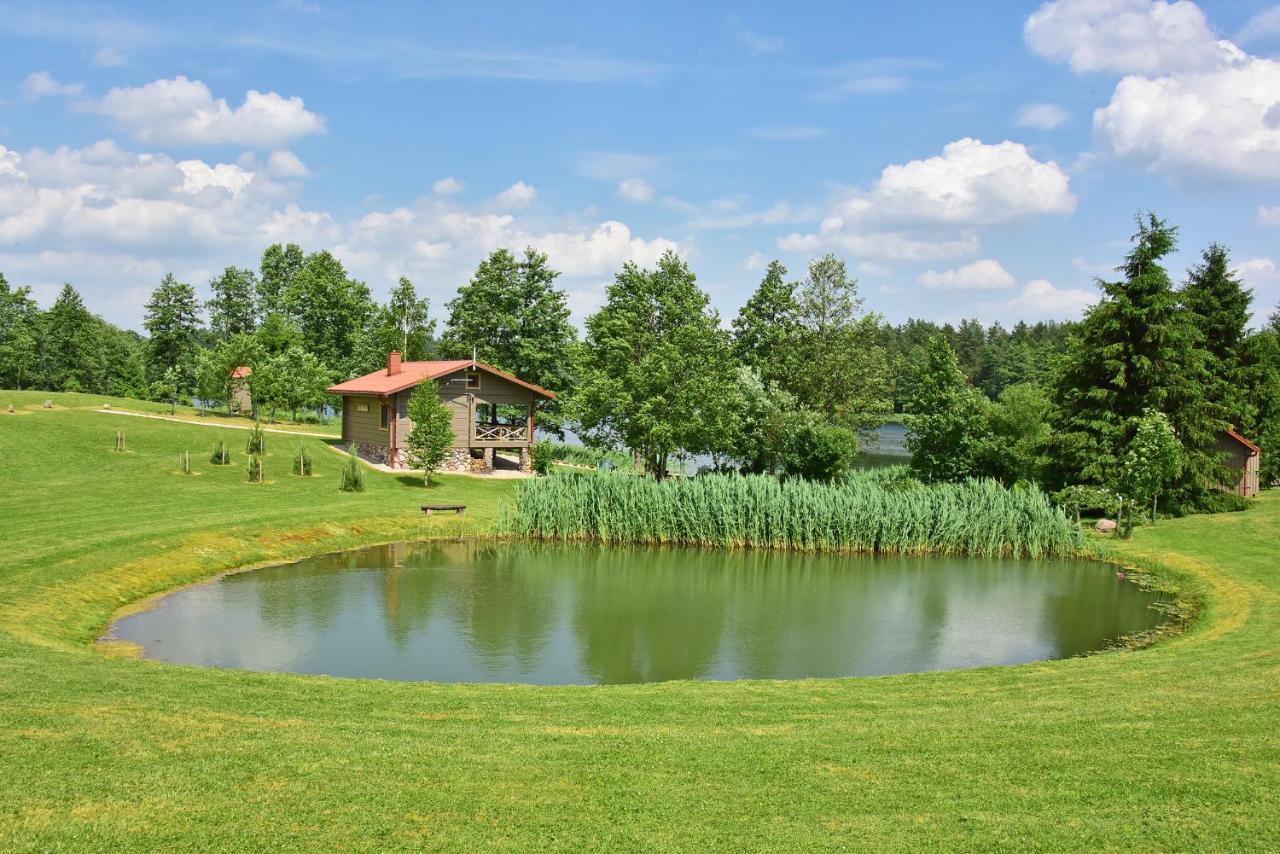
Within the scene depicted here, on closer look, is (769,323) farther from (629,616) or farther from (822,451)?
(629,616)

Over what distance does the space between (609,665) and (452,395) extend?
2724cm

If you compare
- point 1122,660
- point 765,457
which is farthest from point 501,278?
point 1122,660

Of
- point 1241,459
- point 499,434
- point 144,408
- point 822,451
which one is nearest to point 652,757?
point 822,451

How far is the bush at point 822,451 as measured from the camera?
129ft

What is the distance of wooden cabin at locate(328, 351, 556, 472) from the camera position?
40.7 metres

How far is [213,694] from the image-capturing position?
37.1ft

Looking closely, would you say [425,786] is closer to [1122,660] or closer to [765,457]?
[1122,660]

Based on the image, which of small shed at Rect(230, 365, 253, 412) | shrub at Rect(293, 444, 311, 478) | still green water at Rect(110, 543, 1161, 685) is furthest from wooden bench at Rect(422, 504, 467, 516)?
small shed at Rect(230, 365, 253, 412)

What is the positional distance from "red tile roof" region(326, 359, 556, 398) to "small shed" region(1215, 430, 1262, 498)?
27.6 m

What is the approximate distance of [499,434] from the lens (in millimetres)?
42406

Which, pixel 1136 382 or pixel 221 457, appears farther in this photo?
pixel 221 457

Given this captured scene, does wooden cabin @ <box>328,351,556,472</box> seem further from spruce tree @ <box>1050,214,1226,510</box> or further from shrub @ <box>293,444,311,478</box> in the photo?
spruce tree @ <box>1050,214,1226,510</box>

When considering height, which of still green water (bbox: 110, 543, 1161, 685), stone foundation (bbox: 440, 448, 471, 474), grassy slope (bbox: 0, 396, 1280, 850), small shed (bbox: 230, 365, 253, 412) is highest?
small shed (bbox: 230, 365, 253, 412)

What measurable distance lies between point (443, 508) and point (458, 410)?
1137cm
